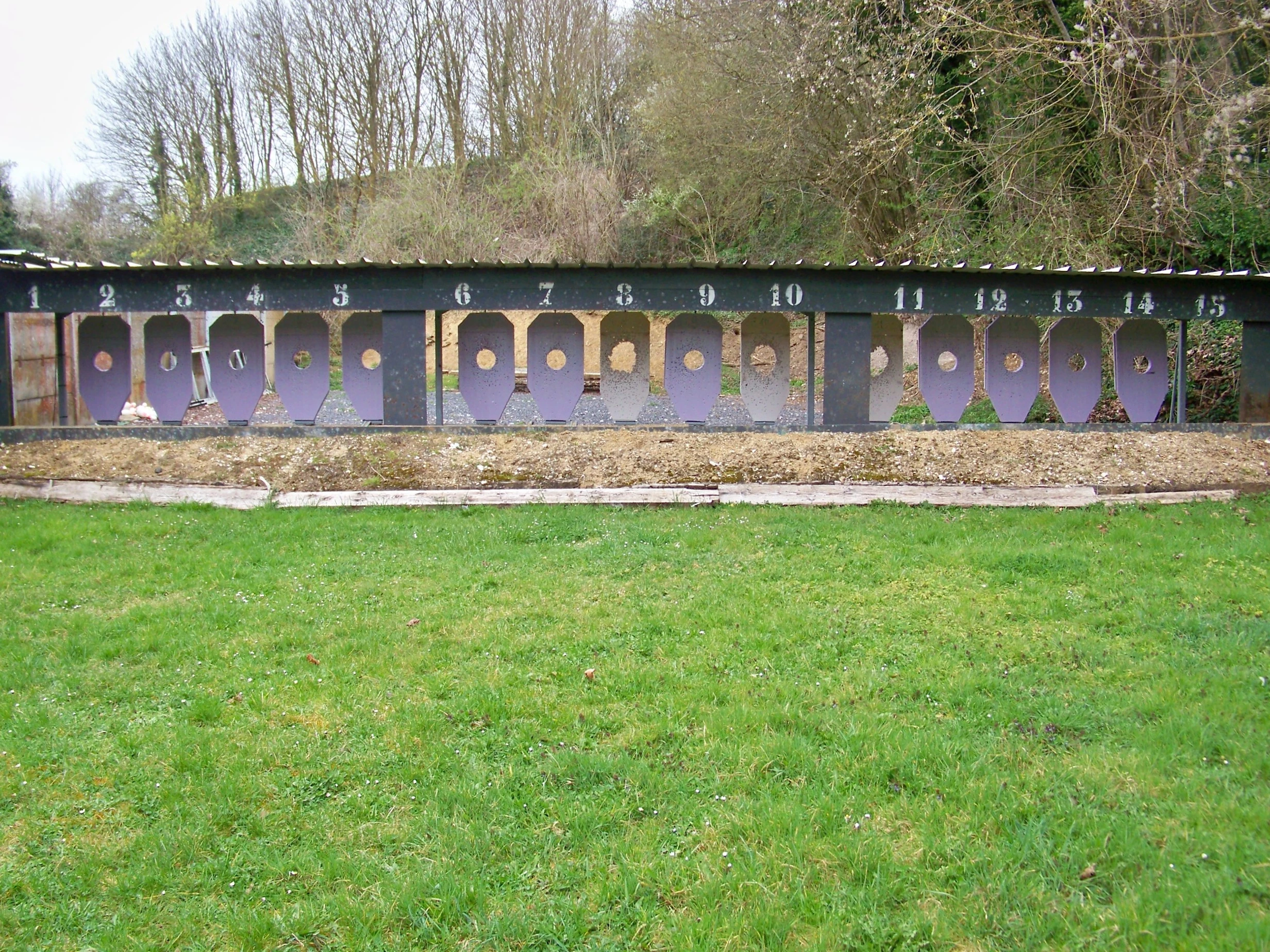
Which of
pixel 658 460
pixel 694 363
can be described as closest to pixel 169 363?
pixel 658 460

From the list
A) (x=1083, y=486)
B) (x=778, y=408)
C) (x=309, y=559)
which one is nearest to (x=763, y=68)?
(x=778, y=408)

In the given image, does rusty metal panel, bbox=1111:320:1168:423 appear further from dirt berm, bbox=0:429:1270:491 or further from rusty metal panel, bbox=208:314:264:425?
rusty metal panel, bbox=208:314:264:425

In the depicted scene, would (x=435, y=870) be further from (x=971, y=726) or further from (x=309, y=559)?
(x=309, y=559)

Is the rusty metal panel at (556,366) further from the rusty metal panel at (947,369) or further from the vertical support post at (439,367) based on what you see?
the rusty metal panel at (947,369)

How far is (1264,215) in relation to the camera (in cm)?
1170

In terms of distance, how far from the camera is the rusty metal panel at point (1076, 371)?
994 centimetres

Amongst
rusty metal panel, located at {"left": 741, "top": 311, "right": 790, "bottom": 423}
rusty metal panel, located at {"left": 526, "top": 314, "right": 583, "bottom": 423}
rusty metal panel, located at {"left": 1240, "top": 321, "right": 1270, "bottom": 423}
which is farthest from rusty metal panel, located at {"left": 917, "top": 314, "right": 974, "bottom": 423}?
rusty metal panel, located at {"left": 526, "top": 314, "right": 583, "bottom": 423}

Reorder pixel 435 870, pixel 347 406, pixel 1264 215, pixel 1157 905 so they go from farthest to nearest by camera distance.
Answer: pixel 347 406
pixel 1264 215
pixel 435 870
pixel 1157 905

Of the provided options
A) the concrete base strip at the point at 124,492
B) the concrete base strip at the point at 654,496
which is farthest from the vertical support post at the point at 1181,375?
the concrete base strip at the point at 124,492

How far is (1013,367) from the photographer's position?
997 centimetres

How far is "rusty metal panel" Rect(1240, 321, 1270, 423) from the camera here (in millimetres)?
9844

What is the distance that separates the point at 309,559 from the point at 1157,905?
5.35 metres

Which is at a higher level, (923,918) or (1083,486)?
(1083,486)

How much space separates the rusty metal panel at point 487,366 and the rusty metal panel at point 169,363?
2.77 meters
